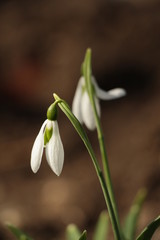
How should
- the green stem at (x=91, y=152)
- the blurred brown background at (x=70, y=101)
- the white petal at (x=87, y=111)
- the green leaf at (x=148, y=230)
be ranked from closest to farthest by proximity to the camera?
1. the green stem at (x=91, y=152)
2. the green leaf at (x=148, y=230)
3. the white petal at (x=87, y=111)
4. the blurred brown background at (x=70, y=101)

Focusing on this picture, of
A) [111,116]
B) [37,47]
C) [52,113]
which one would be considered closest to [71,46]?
[37,47]

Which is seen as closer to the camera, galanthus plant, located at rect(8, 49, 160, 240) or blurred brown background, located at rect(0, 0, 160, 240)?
galanthus plant, located at rect(8, 49, 160, 240)

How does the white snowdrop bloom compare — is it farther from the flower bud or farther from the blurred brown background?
the blurred brown background

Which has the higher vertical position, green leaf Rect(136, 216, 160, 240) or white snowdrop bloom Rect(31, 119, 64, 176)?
white snowdrop bloom Rect(31, 119, 64, 176)

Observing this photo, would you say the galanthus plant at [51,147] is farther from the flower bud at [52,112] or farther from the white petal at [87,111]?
the white petal at [87,111]

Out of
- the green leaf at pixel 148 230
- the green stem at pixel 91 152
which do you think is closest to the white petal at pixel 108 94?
the green stem at pixel 91 152

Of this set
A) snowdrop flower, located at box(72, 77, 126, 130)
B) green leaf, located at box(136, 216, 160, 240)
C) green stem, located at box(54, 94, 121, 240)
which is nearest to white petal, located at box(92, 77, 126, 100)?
snowdrop flower, located at box(72, 77, 126, 130)

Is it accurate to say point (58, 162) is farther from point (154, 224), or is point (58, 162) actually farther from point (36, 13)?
point (36, 13)
